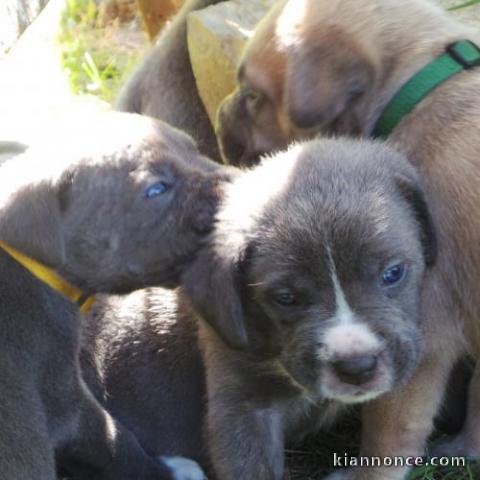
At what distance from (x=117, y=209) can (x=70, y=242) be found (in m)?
0.21

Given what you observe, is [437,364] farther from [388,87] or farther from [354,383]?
[388,87]

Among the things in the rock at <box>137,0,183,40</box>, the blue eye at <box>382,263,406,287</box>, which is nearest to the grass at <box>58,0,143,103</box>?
the rock at <box>137,0,183,40</box>

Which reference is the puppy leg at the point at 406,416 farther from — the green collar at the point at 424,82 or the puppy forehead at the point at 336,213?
the green collar at the point at 424,82

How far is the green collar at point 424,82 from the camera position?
4.16 m

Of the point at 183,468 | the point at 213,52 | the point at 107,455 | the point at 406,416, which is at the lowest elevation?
the point at 183,468

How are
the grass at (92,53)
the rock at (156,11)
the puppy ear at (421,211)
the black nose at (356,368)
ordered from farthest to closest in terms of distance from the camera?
1. the grass at (92,53)
2. the rock at (156,11)
3. the puppy ear at (421,211)
4. the black nose at (356,368)

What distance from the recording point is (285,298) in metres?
3.60

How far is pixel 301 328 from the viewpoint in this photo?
355 cm

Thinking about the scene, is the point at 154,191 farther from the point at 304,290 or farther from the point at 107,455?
the point at 107,455

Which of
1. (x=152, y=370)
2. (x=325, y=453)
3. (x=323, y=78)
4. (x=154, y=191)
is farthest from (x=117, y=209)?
(x=325, y=453)

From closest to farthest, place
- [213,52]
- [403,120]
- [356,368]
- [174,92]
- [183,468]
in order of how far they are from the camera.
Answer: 1. [356,368]
2. [403,120]
3. [183,468]
4. [213,52]
5. [174,92]

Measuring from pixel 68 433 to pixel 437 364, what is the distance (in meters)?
1.43

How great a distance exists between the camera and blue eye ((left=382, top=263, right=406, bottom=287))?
357 cm

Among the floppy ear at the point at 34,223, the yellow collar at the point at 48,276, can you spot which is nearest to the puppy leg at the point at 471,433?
the yellow collar at the point at 48,276
